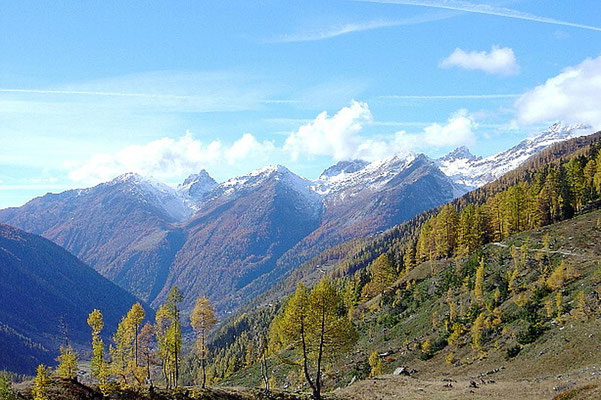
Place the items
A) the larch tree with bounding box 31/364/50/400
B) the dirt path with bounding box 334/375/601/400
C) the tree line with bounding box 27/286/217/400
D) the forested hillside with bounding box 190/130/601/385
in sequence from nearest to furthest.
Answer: the larch tree with bounding box 31/364/50/400 → the dirt path with bounding box 334/375/601/400 → the tree line with bounding box 27/286/217/400 → the forested hillside with bounding box 190/130/601/385

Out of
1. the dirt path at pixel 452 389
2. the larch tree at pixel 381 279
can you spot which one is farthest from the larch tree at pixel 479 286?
the larch tree at pixel 381 279

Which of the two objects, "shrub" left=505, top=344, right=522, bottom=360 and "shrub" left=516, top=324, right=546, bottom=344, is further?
"shrub" left=516, top=324, right=546, bottom=344

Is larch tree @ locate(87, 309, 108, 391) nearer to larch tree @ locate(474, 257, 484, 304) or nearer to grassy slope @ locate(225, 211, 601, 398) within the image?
grassy slope @ locate(225, 211, 601, 398)

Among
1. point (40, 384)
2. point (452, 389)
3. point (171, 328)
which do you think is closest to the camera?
point (40, 384)

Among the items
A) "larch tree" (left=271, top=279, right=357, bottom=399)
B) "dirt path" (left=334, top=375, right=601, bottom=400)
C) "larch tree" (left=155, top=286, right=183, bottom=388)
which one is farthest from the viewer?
"larch tree" (left=155, top=286, right=183, bottom=388)

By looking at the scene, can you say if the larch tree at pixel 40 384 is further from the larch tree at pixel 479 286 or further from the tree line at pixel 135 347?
the larch tree at pixel 479 286

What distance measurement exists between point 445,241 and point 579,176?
39.9 m

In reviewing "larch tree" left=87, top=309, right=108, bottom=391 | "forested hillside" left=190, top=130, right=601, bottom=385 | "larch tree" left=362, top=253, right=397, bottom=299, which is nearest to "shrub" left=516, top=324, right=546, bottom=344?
"forested hillside" left=190, top=130, right=601, bottom=385

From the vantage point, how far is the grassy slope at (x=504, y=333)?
50.9 m

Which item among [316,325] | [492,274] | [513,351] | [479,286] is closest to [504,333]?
[513,351]

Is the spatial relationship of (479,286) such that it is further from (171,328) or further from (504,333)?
(171,328)

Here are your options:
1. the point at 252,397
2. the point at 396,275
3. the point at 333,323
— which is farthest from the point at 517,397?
the point at 396,275

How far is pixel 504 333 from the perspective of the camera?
66500 millimetres

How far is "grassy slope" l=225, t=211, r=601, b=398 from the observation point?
5094 cm
